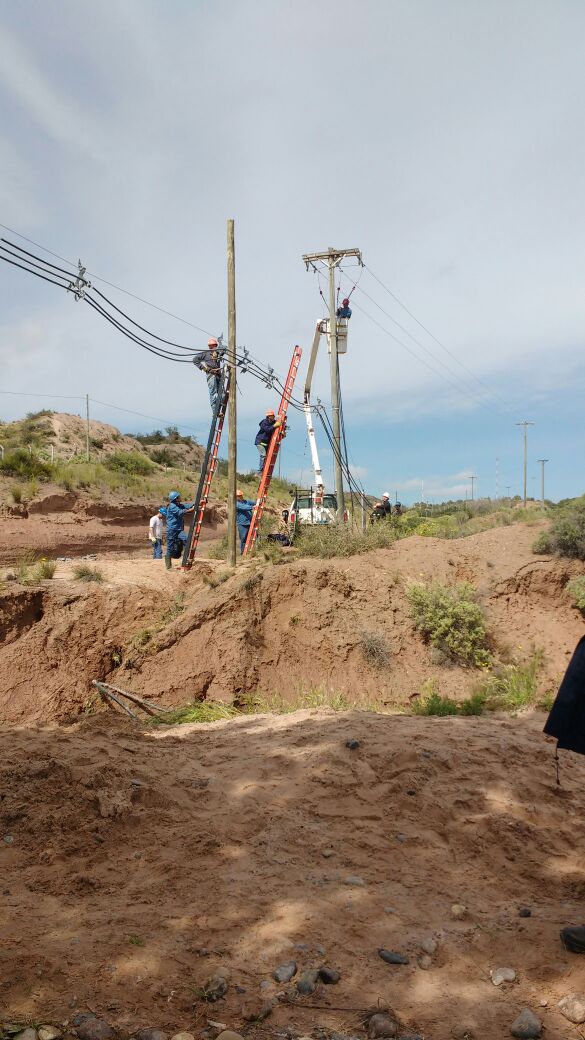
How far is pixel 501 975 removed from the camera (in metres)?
3.21

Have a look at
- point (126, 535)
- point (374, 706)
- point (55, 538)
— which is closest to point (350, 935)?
point (374, 706)

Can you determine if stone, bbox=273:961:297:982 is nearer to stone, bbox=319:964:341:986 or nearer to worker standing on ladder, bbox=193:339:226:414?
stone, bbox=319:964:341:986

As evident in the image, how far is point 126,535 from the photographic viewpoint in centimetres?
2397

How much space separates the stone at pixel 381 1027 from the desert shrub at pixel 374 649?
7759mm

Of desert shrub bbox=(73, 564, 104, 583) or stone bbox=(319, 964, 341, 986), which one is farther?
desert shrub bbox=(73, 564, 104, 583)

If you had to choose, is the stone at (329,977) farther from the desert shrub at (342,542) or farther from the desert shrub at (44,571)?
the desert shrub at (44,571)

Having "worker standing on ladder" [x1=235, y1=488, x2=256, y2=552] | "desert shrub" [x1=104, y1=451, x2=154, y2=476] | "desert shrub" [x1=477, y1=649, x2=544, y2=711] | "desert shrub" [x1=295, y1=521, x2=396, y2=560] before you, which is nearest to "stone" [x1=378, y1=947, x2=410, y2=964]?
"desert shrub" [x1=477, y1=649, x2=544, y2=711]

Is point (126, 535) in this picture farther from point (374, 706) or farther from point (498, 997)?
point (498, 997)

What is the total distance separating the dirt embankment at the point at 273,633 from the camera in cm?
1059

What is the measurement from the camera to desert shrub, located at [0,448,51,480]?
2392 cm

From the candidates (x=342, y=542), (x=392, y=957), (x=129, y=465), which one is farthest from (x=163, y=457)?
(x=392, y=957)

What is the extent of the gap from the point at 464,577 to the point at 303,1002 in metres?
10.1

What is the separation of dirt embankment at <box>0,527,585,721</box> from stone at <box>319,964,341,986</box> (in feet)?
22.8

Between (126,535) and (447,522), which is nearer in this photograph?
(447,522)
